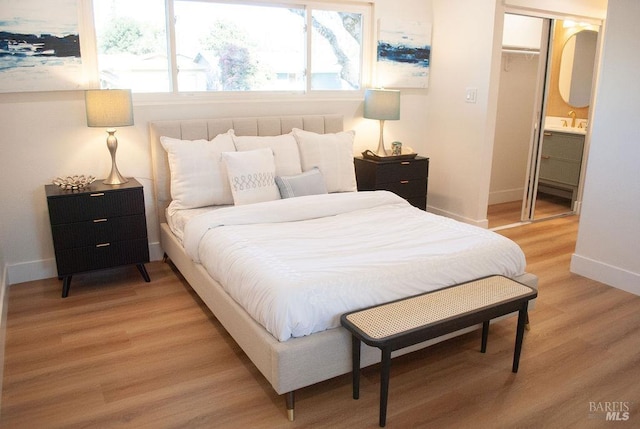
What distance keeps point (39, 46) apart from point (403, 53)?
10.1 feet

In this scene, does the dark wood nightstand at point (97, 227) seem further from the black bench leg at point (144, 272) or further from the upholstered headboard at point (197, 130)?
the upholstered headboard at point (197, 130)

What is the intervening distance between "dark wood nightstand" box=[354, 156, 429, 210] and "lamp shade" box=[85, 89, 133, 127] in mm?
2132

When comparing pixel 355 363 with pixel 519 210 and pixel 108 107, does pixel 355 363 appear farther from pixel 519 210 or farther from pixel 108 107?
pixel 519 210

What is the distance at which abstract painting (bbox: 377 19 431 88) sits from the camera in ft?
15.5

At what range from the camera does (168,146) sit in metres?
3.62

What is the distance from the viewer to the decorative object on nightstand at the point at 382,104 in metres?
4.51

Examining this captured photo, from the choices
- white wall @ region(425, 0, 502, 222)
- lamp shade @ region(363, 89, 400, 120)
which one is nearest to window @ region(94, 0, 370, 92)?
lamp shade @ region(363, 89, 400, 120)

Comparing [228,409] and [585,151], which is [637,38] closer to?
[585,151]

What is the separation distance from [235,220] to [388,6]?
277 cm

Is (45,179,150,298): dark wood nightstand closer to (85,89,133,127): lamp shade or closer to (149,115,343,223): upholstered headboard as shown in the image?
(149,115,343,223): upholstered headboard

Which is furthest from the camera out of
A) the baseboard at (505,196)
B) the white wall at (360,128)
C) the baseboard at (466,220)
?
the baseboard at (505,196)

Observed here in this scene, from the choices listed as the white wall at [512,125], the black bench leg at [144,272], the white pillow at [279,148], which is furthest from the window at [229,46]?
the white wall at [512,125]

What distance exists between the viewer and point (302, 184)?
3.70 metres

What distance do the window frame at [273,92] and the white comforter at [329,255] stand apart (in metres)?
1.22
